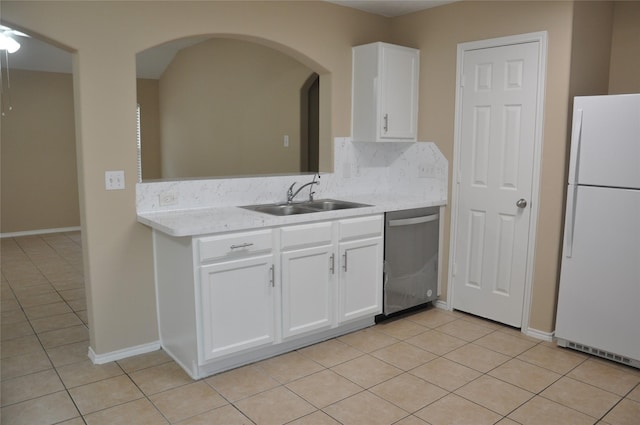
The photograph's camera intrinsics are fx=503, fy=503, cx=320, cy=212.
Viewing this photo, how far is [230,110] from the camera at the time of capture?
20.2ft

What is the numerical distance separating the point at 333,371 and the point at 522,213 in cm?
172

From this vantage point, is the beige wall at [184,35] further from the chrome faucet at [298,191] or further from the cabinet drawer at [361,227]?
the cabinet drawer at [361,227]

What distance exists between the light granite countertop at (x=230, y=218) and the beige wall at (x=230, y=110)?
188 centimetres

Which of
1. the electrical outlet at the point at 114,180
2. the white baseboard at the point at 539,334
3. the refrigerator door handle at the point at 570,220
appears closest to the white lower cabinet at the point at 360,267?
the white baseboard at the point at 539,334

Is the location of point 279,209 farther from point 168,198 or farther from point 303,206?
point 168,198

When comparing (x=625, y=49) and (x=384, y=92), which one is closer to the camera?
(x=625, y=49)

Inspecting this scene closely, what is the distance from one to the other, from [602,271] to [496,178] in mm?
944

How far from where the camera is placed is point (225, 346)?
113 inches

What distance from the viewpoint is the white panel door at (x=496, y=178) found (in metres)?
3.46

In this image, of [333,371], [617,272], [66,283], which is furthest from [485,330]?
[66,283]

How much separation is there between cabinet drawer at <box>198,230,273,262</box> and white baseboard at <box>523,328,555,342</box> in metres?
1.96

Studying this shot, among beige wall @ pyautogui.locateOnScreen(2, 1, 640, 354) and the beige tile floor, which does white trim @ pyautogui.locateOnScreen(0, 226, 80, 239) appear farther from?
beige wall @ pyautogui.locateOnScreen(2, 1, 640, 354)

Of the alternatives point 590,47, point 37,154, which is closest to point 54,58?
point 37,154

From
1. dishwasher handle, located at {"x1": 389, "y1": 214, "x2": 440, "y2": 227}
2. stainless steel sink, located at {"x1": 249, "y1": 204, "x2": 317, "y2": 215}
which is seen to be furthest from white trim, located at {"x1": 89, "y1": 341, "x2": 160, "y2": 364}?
dishwasher handle, located at {"x1": 389, "y1": 214, "x2": 440, "y2": 227}
